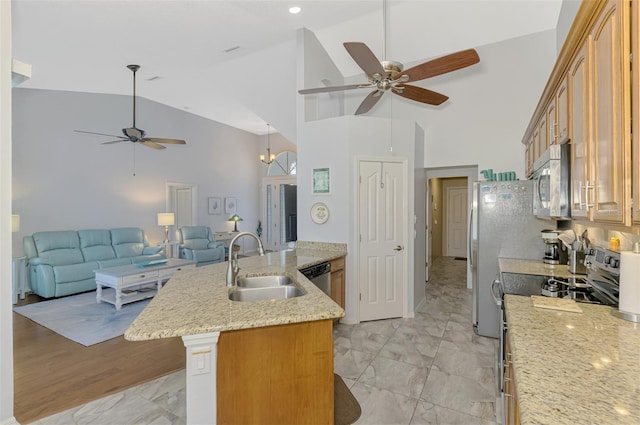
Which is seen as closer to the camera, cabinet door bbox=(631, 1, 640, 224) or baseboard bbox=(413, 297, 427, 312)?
cabinet door bbox=(631, 1, 640, 224)

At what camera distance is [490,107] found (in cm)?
460

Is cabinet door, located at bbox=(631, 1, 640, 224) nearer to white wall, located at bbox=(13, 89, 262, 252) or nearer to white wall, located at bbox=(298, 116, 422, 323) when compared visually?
white wall, located at bbox=(298, 116, 422, 323)

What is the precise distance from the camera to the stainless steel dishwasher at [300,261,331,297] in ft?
10.3

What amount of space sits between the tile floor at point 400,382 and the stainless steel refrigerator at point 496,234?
1.17ft

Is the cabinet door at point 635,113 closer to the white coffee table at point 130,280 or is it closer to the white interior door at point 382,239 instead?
the white interior door at point 382,239

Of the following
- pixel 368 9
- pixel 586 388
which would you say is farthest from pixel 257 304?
pixel 368 9

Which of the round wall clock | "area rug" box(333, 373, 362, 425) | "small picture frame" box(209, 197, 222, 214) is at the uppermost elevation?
"small picture frame" box(209, 197, 222, 214)

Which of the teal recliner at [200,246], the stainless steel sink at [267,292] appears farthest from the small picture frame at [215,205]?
the stainless steel sink at [267,292]

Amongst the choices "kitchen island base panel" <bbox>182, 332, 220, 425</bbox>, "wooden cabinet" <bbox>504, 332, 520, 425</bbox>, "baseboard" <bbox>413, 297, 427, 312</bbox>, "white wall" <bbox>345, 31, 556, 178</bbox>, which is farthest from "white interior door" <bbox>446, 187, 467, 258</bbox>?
"kitchen island base panel" <bbox>182, 332, 220, 425</bbox>

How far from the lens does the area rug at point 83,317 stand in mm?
3652

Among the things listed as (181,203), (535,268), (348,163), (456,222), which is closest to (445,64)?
(348,163)

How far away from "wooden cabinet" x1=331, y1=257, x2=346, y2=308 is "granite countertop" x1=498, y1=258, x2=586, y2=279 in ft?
5.49

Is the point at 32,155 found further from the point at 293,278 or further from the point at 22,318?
the point at 293,278

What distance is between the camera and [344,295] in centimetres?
390
